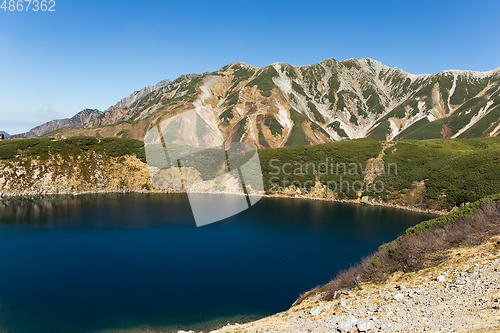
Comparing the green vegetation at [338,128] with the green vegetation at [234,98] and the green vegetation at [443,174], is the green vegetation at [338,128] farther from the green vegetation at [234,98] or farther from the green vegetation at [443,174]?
the green vegetation at [443,174]

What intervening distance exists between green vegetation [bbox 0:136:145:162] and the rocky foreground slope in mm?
83742

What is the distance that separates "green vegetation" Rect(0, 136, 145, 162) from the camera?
7712 cm

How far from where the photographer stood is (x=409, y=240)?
20.4 meters

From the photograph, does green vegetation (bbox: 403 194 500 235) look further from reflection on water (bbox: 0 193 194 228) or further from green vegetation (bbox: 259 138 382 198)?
green vegetation (bbox: 259 138 382 198)

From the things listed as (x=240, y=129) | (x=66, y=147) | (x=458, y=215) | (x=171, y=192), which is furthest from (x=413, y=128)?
(x=66, y=147)

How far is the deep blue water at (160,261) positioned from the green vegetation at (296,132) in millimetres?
101536

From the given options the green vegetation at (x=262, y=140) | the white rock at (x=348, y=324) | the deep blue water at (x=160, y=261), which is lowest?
the deep blue water at (x=160, y=261)

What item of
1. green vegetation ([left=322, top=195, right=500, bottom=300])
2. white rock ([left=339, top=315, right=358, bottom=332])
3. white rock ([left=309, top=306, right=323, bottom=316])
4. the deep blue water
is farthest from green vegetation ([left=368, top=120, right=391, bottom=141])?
white rock ([left=339, top=315, right=358, bottom=332])

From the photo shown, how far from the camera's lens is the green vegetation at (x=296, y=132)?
15912 cm

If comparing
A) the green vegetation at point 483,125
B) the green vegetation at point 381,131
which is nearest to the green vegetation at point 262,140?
the green vegetation at point 381,131

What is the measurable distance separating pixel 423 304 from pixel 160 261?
2714 cm

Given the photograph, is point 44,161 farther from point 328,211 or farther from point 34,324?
point 328,211

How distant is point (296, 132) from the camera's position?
167 m

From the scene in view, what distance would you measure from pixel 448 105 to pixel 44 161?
776 ft
